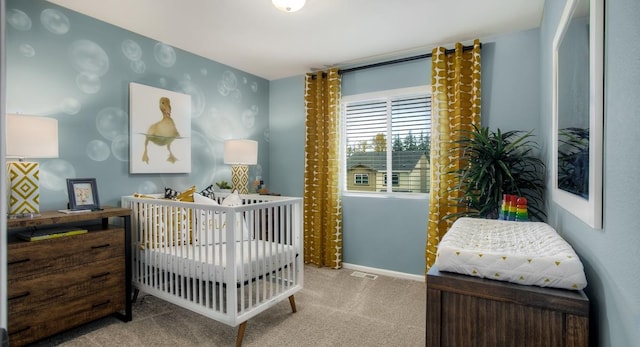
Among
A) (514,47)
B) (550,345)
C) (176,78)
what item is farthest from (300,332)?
(514,47)

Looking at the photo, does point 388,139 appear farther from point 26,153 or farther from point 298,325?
point 26,153

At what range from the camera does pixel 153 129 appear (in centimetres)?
289

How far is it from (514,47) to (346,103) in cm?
174

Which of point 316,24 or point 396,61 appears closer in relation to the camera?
point 316,24

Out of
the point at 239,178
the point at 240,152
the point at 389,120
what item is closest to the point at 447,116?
the point at 389,120

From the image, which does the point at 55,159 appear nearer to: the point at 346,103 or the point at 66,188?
the point at 66,188

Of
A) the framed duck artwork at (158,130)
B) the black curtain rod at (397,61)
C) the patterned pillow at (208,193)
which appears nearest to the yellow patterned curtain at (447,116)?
the black curtain rod at (397,61)

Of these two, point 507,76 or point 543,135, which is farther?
point 507,76

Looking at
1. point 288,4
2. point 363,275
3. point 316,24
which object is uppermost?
point 316,24

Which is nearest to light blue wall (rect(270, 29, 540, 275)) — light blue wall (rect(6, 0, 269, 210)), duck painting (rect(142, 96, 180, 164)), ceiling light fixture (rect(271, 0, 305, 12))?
light blue wall (rect(6, 0, 269, 210))

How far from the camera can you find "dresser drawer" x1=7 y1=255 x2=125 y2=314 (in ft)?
5.97

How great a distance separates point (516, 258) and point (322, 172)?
278 centimetres

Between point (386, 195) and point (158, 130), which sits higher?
point (158, 130)

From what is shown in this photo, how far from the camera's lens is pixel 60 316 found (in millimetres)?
1985
